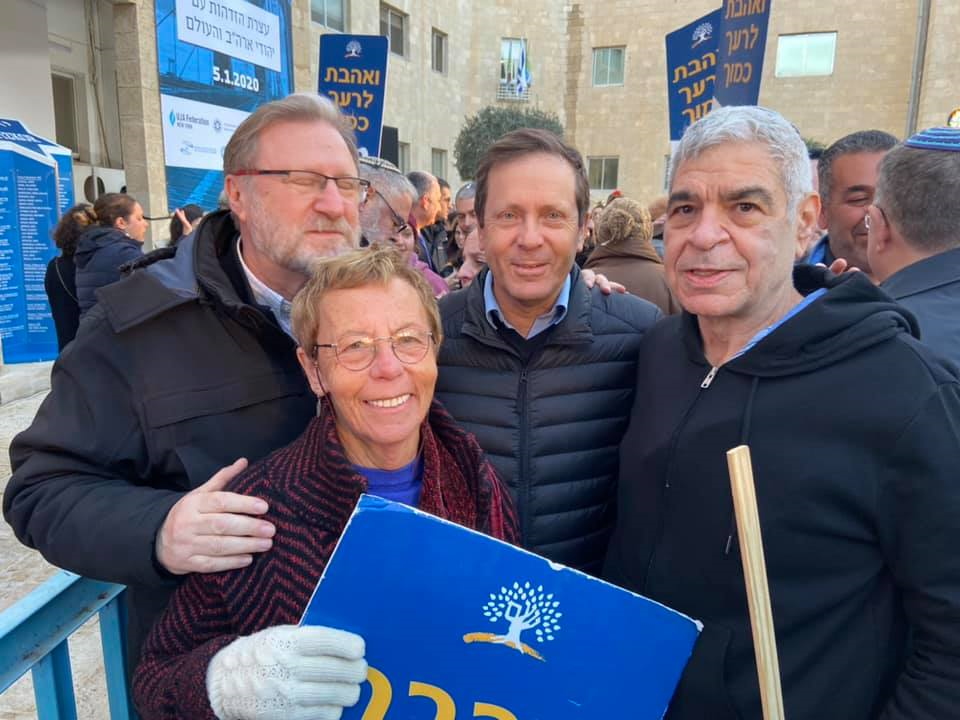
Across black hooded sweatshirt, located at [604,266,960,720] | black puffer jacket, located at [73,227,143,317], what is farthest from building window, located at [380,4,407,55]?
black hooded sweatshirt, located at [604,266,960,720]

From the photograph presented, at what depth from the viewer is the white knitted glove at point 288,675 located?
3.80 ft

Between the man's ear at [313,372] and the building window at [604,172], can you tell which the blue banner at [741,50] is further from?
the building window at [604,172]

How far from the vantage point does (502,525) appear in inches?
66.2

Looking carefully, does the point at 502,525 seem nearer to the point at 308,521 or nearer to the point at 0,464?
the point at 308,521

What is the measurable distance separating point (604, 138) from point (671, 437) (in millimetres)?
26651

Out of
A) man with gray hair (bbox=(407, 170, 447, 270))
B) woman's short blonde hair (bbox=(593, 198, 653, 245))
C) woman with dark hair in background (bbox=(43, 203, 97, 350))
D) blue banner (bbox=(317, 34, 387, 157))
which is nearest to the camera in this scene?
woman's short blonde hair (bbox=(593, 198, 653, 245))

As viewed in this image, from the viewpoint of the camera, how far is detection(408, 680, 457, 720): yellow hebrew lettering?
130 centimetres

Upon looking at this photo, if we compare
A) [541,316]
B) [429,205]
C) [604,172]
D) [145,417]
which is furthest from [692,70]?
[604,172]

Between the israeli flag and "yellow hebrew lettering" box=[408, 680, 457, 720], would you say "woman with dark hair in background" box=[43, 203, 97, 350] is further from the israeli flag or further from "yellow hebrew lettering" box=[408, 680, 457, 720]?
the israeli flag

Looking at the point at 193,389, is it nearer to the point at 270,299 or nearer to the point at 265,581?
the point at 270,299

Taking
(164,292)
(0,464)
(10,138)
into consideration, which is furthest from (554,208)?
(10,138)

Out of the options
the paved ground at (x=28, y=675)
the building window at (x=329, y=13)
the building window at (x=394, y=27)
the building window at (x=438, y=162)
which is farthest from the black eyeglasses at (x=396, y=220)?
the building window at (x=438, y=162)

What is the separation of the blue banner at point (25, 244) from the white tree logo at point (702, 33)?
7250 mm

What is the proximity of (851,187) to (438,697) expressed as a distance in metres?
3.12
